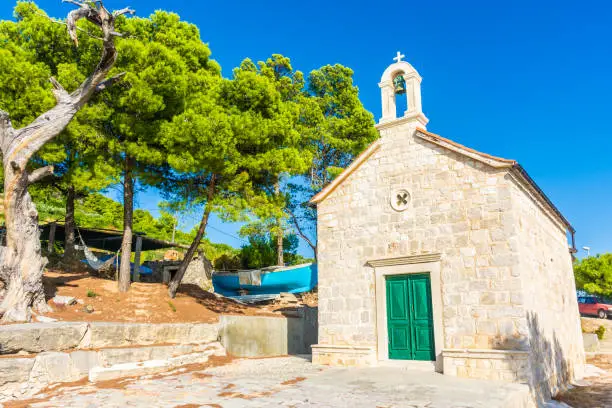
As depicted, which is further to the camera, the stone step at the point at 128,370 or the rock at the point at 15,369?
the stone step at the point at 128,370

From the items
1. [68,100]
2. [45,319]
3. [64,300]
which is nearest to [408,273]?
[45,319]

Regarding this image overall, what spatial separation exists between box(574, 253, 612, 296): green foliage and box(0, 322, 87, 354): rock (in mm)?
34629

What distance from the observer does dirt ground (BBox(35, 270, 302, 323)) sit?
1199 cm

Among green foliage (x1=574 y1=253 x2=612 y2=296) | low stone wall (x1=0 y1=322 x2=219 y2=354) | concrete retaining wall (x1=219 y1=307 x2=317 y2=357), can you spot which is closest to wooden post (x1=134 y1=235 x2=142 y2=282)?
concrete retaining wall (x1=219 y1=307 x2=317 y2=357)

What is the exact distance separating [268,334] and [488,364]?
731 cm

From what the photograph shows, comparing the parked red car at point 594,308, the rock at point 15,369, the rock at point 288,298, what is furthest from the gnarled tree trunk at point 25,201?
the parked red car at point 594,308

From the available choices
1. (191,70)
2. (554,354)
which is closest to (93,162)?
(191,70)

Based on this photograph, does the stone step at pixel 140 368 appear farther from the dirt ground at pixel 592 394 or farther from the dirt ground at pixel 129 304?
the dirt ground at pixel 592 394

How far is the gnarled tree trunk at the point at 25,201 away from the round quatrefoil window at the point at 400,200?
26.1 ft

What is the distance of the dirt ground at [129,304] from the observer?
11992mm

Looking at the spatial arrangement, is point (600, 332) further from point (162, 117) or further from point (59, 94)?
point (59, 94)

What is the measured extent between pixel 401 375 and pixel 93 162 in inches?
438

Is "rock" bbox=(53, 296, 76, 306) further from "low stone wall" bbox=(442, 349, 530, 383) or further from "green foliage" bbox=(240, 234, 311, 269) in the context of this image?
"green foliage" bbox=(240, 234, 311, 269)

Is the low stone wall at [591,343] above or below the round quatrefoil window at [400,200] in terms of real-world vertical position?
below
